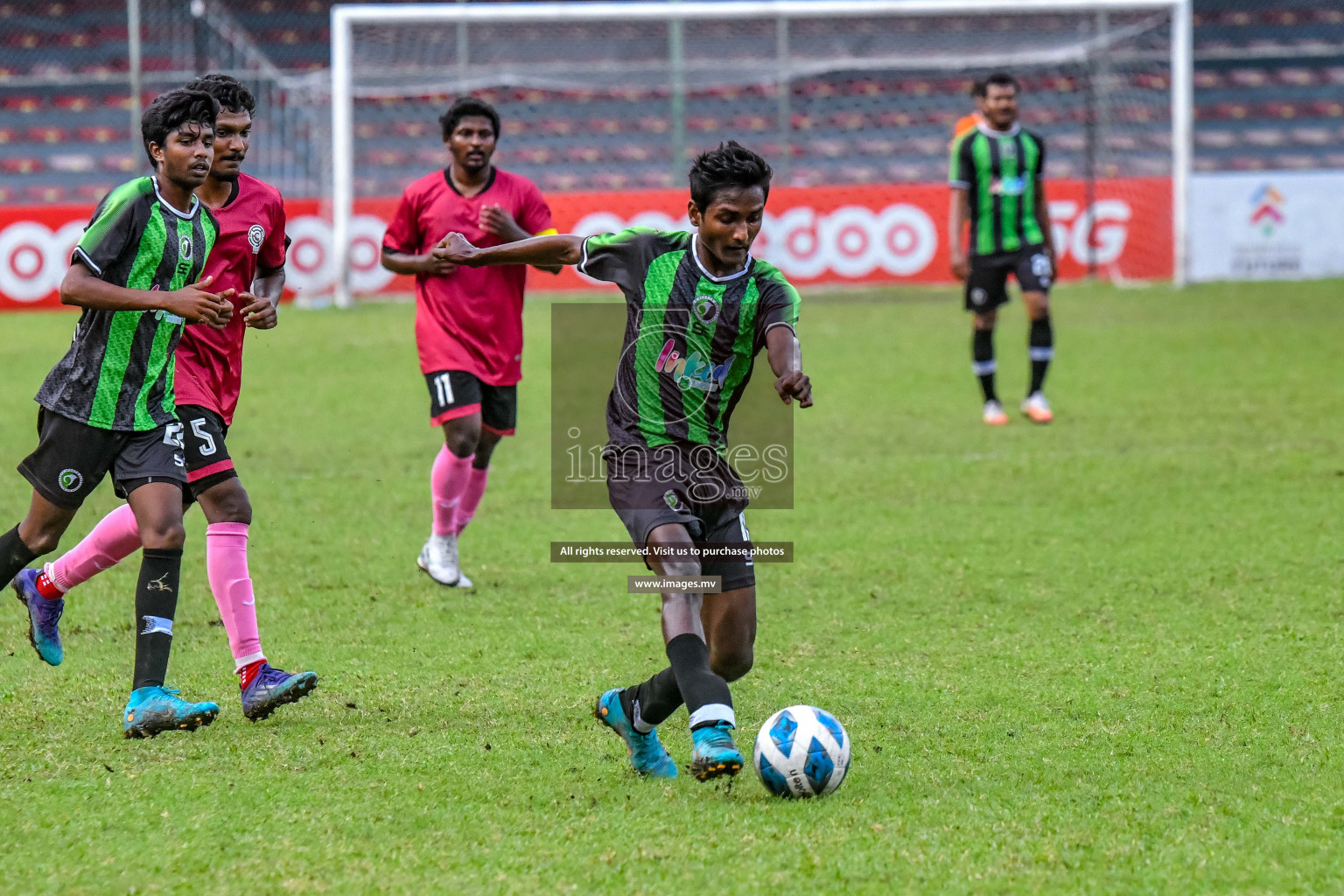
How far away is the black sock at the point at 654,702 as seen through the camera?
411 centimetres

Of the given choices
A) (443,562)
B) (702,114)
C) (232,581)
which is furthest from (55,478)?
(702,114)

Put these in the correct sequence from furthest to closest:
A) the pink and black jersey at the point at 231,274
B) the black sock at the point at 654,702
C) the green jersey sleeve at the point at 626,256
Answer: the pink and black jersey at the point at 231,274 < the green jersey sleeve at the point at 626,256 < the black sock at the point at 654,702

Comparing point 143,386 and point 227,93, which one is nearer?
point 143,386

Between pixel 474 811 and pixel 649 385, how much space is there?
1.29m

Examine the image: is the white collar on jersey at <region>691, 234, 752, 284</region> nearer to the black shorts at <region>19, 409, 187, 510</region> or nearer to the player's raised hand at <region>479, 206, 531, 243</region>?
the player's raised hand at <region>479, 206, 531, 243</region>

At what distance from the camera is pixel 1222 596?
6285 mm

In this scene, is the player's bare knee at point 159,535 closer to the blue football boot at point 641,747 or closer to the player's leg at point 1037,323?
the blue football boot at point 641,747

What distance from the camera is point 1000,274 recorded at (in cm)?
1106

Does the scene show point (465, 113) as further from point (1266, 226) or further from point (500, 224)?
point (1266, 226)

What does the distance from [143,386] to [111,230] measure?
0.48m

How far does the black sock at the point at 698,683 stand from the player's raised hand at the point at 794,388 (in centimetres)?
68

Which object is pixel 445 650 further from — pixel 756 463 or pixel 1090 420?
pixel 1090 420

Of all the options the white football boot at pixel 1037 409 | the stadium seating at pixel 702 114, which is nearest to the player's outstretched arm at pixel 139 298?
the white football boot at pixel 1037 409

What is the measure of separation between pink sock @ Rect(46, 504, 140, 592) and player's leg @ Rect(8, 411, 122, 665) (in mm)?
230
